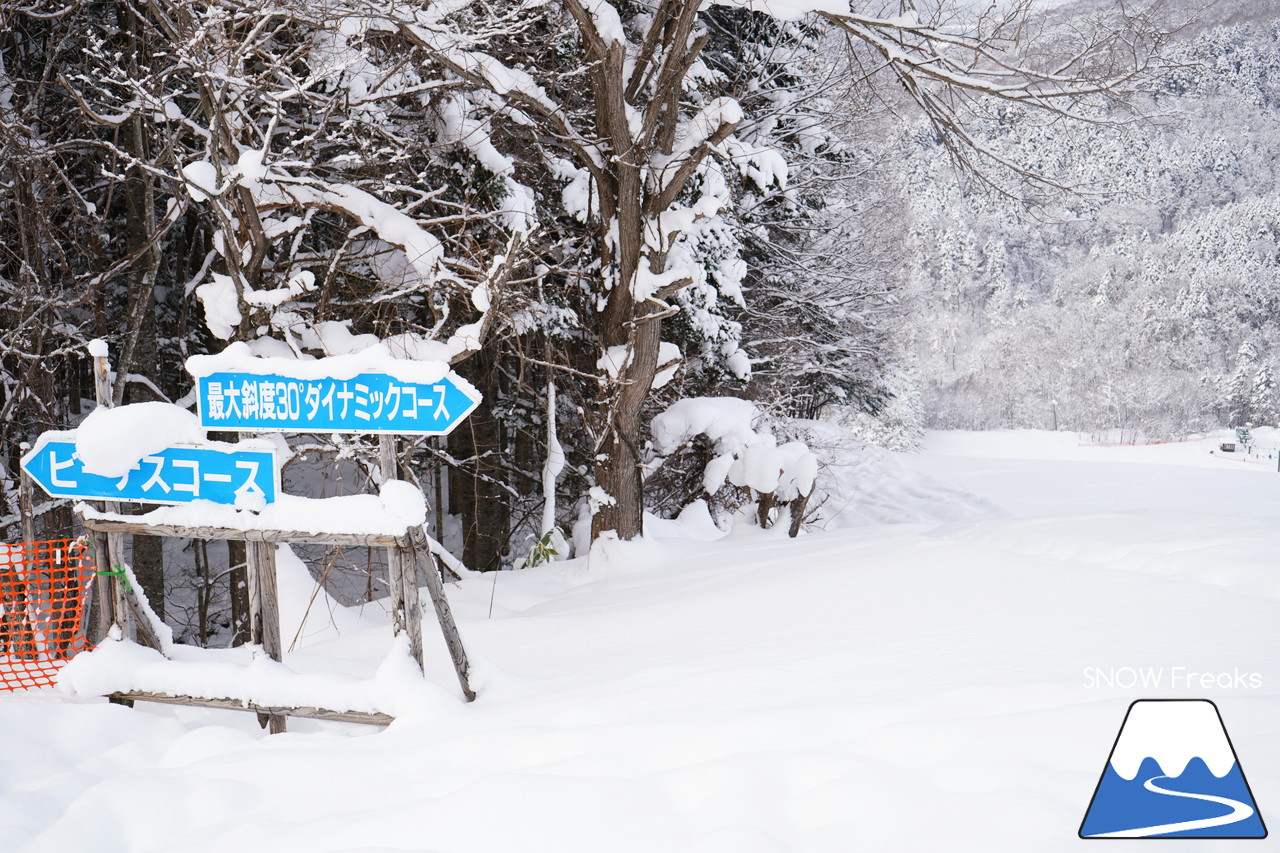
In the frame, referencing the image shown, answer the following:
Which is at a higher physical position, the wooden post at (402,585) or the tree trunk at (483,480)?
the wooden post at (402,585)

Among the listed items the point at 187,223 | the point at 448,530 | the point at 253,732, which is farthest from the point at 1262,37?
the point at 253,732

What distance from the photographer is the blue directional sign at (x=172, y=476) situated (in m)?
3.12

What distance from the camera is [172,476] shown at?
3209 millimetres

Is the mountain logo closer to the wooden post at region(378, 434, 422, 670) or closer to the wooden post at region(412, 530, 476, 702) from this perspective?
the wooden post at region(412, 530, 476, 702)

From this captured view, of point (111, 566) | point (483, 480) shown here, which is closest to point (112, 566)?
point (111, 566)

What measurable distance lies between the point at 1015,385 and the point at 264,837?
85.7 ft

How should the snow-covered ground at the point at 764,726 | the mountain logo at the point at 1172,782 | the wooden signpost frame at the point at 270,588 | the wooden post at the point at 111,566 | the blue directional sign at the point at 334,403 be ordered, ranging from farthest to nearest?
the wooden post at the point at 111,566, the wooden signpost frame at the point at 270,588, the blue directional sign at the point at 334,403, the snow-covered ground at the point at 764,726, the mountain logo at the point at 1172,782

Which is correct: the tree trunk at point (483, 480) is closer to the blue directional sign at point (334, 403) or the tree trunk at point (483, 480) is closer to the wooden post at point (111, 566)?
the wooden post at point (111, 566)

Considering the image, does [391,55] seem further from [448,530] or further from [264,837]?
[448,530]

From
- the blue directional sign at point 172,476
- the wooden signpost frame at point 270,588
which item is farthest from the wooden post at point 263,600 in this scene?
the blue directional sign at point 172,476

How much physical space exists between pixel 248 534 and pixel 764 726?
Result: 209 centimetres


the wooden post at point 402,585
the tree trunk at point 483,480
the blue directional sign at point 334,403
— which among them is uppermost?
the blue directional sign at point 334,403

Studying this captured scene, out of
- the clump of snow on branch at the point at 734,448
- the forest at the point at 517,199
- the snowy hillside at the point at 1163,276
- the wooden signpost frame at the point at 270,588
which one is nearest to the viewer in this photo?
the wooden signpost frame at the point at 270,588

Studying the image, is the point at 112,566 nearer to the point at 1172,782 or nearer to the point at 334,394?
the point at 334,394
